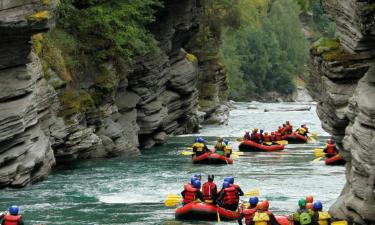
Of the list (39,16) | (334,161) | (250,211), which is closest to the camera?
(250,211)

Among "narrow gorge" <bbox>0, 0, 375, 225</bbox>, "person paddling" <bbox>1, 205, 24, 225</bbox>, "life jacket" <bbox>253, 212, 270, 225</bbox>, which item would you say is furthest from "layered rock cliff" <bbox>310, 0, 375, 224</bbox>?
"person paddling" <bbox>1, 205, 24, 225</bbox>

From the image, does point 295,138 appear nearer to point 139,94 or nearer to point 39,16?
point 139,94

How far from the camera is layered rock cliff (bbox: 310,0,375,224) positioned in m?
22.2

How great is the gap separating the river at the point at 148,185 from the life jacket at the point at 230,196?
1.50 metres

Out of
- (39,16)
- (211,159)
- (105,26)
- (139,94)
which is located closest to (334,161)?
(211,159)

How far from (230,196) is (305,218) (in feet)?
17.2

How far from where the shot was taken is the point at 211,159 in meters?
44.5

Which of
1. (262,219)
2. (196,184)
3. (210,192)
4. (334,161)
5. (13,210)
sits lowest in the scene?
(334,161)

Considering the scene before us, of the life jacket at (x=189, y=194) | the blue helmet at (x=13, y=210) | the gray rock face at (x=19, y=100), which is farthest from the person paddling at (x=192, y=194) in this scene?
the gray rock face at (x=19, y=100)

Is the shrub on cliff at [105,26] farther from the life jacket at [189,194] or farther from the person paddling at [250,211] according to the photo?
the person paddling at [250,211]

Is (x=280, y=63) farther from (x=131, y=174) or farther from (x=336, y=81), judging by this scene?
(x=336, y=81)

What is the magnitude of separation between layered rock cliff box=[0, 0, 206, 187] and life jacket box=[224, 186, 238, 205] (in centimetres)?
891

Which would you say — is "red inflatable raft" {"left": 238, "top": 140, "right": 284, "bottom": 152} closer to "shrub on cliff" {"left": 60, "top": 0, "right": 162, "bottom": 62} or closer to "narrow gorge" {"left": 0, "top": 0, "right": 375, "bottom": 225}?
"narrow gorge" {"left": 0, "top": 0, "right": 375, "bottom": 225}

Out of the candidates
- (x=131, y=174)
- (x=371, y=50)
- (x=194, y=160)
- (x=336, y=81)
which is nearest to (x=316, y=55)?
(x=336, y=81)
